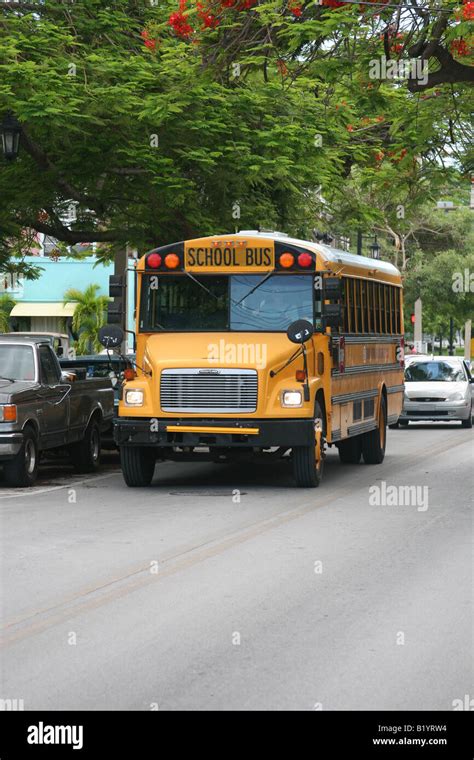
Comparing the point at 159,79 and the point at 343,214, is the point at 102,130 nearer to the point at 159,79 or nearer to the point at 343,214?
the point at 159,79

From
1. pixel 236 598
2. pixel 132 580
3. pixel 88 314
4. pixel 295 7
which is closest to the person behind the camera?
pixel 236 598

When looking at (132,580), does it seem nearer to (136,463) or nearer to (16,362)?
(136,463)

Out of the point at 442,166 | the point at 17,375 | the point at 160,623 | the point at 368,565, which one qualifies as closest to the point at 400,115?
the point at 442,166

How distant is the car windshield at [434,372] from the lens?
1367 inches

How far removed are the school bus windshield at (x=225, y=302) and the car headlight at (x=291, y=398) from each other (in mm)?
945

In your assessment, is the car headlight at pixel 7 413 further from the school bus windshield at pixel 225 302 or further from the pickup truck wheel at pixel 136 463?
the school bus windshield at pixel 225 302

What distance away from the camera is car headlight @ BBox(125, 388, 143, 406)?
57.7 feet

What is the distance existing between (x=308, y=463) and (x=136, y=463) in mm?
2126

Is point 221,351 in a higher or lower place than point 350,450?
higher

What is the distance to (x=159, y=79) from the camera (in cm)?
2241

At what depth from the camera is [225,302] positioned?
18188mm

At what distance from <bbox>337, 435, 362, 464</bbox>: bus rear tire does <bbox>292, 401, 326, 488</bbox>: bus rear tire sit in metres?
4.14

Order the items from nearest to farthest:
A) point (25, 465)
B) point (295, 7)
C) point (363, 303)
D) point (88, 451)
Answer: point (295, 7) → point (25, 465) → point (88, 451) → point (363, 303)

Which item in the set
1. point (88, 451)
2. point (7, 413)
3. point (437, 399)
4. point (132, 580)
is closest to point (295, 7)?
point (7, 413)
